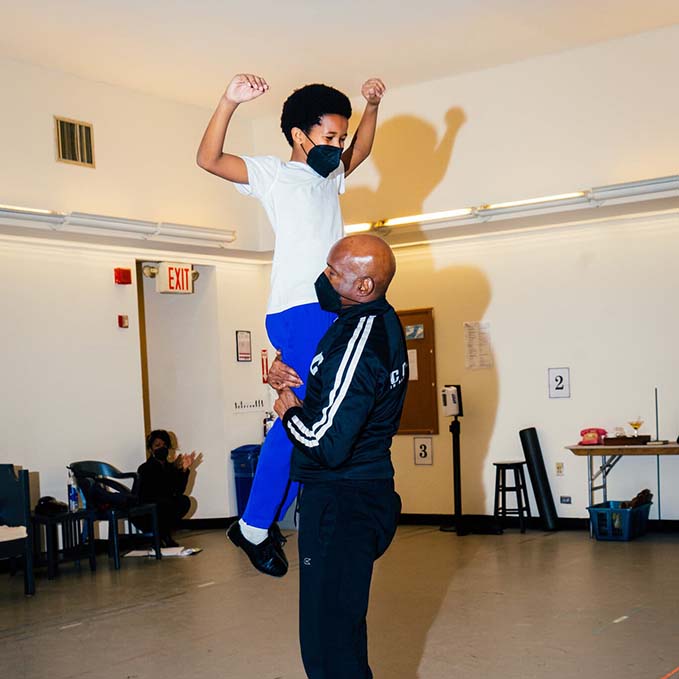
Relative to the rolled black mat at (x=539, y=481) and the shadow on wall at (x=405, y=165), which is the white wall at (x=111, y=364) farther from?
the rolled black mat at (x=539, y=481)

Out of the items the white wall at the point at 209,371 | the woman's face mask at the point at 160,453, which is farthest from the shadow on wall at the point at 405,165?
the woman's face mask at the point at 160,453

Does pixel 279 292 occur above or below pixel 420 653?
above

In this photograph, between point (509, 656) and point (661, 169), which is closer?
point (509, 656)

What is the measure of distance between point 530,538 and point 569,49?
13.9 ft

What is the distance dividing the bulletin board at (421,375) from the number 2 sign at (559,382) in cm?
119

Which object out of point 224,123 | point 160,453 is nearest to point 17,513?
point 160,453

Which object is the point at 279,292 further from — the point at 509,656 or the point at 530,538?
the point at 530,538

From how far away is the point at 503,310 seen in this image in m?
9.38

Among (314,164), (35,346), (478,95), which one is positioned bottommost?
(35,346)

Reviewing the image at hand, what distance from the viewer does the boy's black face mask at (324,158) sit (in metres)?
2.86

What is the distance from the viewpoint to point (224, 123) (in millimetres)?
2787

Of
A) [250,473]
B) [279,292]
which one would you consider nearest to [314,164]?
[279,292]

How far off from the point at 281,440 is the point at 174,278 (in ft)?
22.7

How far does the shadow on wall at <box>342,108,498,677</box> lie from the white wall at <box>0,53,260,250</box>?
140cm
